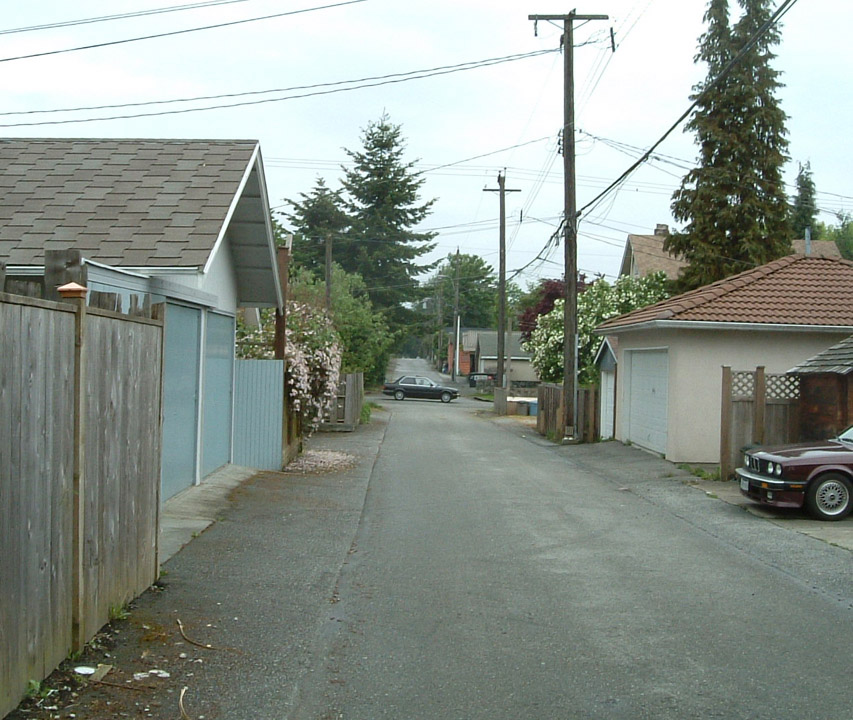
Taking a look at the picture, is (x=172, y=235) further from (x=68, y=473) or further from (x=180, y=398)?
(x=68, y=473)

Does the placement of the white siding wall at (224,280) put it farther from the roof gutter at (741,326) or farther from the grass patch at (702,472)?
the grass patch at (702,472)

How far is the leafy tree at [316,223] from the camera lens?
6091 centimetres

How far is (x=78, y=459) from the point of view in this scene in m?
5.49

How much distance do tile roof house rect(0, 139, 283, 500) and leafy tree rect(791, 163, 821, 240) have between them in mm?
53957

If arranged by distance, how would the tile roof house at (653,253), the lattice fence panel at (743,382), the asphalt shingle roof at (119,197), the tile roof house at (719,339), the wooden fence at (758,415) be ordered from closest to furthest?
1. the asphalt shingle roof at (119,197)
2. the wooden fence at (758,415)
3. the lattice fence panel at (743,382)
4. the tile roof house at (719,339)
5. the tile roof house at (653,253)

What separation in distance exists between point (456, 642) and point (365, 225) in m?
56.6

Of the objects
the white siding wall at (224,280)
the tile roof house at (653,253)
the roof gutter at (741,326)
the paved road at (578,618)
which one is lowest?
the paved road at (578,618)

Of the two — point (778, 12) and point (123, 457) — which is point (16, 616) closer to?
point (123, 457)

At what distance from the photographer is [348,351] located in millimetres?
44438

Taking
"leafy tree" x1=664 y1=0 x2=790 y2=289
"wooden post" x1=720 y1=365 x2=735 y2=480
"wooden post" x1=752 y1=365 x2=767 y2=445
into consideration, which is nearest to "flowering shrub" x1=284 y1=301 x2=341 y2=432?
"wooden post" x1=720 y1=365 x2=735 y2=480

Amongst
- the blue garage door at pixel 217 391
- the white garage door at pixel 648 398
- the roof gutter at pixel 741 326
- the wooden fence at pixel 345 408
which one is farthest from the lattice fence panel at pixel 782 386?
the wooden fence at pixel 345 408

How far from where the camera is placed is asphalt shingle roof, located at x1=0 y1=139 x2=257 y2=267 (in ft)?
36.7

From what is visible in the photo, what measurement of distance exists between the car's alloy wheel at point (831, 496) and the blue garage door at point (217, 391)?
26.5 ft

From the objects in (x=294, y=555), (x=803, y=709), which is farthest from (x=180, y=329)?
(x=803, y=709)
